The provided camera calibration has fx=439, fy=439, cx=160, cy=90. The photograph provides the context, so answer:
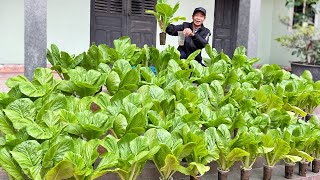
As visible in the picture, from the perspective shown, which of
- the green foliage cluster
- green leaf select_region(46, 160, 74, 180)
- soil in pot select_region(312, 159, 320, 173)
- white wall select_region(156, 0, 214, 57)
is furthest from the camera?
white wall select_region(156, 0, 214, 57)

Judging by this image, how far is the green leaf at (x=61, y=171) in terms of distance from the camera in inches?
87.1

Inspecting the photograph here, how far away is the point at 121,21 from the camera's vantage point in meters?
8.09

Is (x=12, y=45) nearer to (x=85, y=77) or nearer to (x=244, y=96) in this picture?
(x=85, y=77)

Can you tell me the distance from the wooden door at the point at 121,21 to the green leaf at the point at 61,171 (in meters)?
5.78

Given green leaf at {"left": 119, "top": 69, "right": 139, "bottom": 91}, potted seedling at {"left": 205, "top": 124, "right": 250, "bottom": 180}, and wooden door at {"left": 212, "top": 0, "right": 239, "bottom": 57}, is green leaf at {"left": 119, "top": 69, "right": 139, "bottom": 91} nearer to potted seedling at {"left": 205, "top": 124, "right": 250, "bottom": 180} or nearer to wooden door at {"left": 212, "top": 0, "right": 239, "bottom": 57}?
potted seedling at {"left": 205, "top": 124, "right": 250, "bottom": 180}

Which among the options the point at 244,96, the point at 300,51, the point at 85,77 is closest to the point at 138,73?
the point at 85,77

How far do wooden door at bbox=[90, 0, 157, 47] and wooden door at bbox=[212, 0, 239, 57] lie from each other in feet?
5.43

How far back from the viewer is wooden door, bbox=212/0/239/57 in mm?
9414

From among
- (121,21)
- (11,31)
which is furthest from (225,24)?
(11,31)

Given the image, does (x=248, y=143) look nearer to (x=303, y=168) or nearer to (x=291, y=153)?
(x=291, y=153)

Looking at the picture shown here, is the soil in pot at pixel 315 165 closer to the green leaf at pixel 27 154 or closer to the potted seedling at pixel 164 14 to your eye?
the potted seedling at pixel 164 14

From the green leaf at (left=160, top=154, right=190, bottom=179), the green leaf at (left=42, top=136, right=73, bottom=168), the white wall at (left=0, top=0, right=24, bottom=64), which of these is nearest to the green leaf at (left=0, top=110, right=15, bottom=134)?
the green leaf at (left=42, top=136, right=73, bottom=168)

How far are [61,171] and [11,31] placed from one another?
17.8 feet

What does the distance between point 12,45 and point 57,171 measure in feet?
17.9
